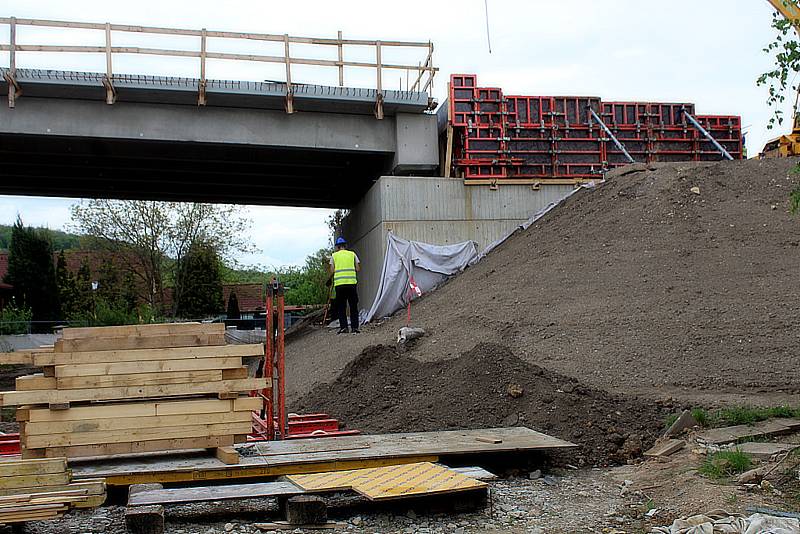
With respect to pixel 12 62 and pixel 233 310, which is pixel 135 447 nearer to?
pixel 12 62

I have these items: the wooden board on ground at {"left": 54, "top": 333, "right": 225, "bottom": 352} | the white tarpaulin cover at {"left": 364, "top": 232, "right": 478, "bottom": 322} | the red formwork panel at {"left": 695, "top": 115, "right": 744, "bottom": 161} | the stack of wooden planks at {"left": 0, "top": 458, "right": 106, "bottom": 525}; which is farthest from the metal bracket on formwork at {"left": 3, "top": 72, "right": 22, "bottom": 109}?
the red formwork panel at {"left": 695, "top": 115, "right": 744, "bottom": 161}

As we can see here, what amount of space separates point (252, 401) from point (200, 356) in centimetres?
66

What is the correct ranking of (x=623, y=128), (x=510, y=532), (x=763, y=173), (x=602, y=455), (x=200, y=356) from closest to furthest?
(x=510, y=532), (x=200, y=356), (x=602, y=455), (x=763, y=173), (x=623, y=128)

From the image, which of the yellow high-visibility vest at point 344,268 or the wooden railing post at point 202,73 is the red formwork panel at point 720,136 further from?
the wooden railing post at point 202,73

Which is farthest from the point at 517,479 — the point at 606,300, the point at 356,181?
the point at 356,181

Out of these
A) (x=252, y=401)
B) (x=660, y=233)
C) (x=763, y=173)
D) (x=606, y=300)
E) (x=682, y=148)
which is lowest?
(x=252, y=401)

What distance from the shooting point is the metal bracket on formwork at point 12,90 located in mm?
17562

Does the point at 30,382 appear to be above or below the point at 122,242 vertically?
below

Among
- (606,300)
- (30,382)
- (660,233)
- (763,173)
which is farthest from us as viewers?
(763,173)

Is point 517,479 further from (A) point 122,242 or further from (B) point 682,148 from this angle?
(A) point 122,242

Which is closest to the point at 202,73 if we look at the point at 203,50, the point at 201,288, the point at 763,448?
the point at 203,50

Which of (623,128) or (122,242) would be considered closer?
(623,128)

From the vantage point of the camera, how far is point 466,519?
6.50m

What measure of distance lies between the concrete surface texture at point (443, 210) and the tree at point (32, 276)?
2181 cm
